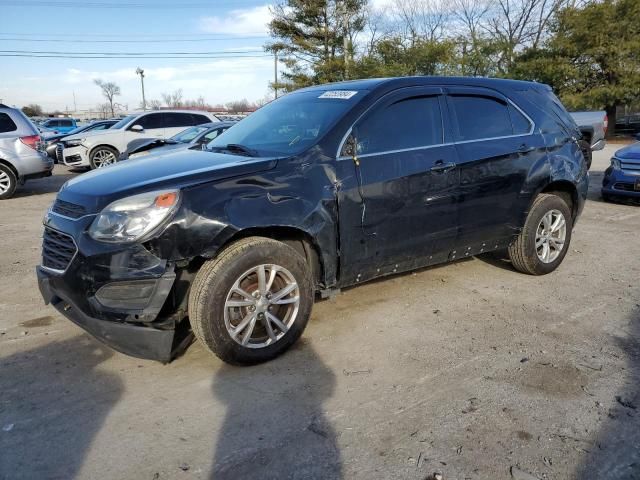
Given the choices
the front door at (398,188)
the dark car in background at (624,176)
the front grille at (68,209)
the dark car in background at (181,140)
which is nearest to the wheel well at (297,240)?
the front door at (398,188)

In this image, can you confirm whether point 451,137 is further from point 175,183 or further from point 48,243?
point 48,243

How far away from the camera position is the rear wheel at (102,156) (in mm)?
13531

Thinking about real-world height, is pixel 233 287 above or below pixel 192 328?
above

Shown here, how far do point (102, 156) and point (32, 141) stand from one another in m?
3.15

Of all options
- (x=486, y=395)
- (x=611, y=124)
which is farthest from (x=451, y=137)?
(x=611, y=124)

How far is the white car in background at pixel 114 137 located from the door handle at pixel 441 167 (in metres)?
11.5

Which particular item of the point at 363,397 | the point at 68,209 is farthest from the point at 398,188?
the point at 68,209

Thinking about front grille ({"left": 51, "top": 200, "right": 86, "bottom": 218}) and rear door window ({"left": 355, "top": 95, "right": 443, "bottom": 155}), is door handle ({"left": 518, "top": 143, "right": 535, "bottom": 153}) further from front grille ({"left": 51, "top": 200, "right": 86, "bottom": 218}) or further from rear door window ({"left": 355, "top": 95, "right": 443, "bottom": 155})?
front grille ({"left": 51, "top": 200, "right": 86, "bottom": 218})

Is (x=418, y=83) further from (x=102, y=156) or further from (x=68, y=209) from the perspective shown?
(x=102, y=156)

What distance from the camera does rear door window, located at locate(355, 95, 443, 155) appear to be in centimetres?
363

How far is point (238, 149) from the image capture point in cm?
385

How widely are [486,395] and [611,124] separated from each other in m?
31.0

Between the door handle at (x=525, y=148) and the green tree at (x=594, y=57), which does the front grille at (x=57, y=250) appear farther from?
the green tree at (x=594, y=57)

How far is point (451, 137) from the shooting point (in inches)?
160
